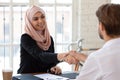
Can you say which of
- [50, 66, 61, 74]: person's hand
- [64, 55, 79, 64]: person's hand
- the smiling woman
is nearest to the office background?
the smiling woman

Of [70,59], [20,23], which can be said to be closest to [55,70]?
[70,59]

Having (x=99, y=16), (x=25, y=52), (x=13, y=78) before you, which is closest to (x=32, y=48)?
(x=25, y=52)

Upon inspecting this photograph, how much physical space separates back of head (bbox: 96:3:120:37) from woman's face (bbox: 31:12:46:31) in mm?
1279

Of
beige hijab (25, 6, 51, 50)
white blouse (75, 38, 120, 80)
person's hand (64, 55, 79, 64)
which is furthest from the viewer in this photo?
beige hijab (25, 6, 51, 50)

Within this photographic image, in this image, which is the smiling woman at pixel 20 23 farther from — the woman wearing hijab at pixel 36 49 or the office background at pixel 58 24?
the woman wearing hijab at pixel 36 49

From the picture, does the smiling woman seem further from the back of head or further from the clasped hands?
the back of head

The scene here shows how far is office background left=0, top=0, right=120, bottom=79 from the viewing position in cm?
434

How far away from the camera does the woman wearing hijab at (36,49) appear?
255 centimetres

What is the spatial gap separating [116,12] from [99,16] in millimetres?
92

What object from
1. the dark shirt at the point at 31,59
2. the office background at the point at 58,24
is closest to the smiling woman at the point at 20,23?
the office background at the point at 58,24

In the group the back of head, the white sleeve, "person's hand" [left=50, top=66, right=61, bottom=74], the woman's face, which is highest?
the woman's face

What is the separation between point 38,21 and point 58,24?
183 centimetres

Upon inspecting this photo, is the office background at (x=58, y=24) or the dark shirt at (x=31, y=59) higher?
the office background at (x=58, y=24)

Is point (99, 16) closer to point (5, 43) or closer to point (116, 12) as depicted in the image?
point (116, 12)
